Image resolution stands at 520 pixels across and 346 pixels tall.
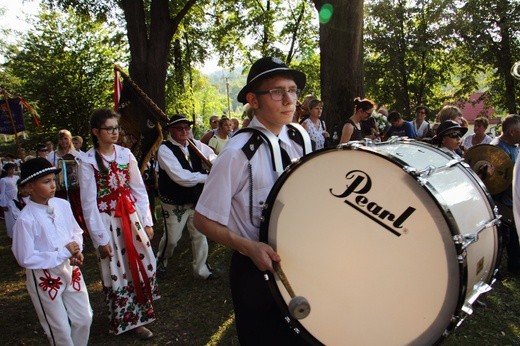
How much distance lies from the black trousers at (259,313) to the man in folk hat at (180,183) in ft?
9.99

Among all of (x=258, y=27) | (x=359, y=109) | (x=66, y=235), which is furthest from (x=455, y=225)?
(x=258, y=27)

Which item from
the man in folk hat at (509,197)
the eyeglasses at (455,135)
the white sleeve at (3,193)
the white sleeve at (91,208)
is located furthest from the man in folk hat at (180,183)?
the white sleeve at (3,193)

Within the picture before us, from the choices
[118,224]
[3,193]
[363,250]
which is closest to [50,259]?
[118,224]

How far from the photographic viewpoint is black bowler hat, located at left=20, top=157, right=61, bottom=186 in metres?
3.18

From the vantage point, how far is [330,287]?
191 cm

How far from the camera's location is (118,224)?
389cm

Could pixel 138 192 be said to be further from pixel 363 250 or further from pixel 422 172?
pixel 422 172

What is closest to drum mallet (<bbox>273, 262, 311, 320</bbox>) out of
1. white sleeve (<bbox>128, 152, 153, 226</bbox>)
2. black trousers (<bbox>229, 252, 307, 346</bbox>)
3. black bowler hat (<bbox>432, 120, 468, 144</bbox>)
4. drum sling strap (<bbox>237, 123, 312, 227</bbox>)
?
black trousers (<bbox>229, 252, 307, 346</bbox>)

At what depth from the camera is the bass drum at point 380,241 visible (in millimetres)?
1645

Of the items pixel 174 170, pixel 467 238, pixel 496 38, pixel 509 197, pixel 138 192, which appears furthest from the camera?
pixel 496 38

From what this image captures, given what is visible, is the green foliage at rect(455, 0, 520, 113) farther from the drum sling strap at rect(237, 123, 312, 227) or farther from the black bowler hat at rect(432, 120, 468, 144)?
the drum sling strap at rect(237, 123, 312, 227)

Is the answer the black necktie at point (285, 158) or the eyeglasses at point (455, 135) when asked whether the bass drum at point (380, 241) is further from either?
the eyeglasses at point (455, 135)

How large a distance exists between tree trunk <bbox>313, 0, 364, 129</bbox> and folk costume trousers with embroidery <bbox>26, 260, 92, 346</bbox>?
467 cm

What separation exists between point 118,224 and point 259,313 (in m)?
2.19
